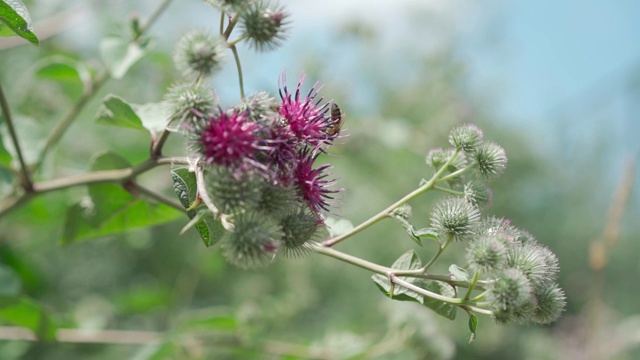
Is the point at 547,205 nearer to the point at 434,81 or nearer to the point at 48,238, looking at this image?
the point at 434,81

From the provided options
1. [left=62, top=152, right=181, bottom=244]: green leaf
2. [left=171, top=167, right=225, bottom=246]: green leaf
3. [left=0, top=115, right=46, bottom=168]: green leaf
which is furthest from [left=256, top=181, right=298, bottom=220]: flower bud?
[left=0, top=115, right=46, bottom=168]: green leaf

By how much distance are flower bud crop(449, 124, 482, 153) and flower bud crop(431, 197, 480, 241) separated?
Answer: 7.6 inches

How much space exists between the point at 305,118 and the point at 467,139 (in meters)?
0.52

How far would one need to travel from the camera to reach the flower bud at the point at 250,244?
1.56 metres

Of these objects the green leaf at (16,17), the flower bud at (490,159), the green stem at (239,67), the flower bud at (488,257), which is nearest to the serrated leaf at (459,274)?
the flower bud at (488,257)

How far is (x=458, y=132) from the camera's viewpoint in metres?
2.03

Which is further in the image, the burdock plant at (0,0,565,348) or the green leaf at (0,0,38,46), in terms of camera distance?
the green leaf at (0,0,38,46)

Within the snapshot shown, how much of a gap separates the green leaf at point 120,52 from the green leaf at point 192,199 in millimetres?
1115

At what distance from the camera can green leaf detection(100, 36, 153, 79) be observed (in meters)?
2.78

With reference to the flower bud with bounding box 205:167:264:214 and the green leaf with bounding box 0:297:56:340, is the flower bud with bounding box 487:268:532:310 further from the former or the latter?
the green leaf with bounding box 0:297:56:340

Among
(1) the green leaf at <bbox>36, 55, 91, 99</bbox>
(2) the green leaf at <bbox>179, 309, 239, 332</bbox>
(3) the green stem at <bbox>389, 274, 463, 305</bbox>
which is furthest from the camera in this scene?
(2) the green leaf at <bbox>179, 309, 239, 332</bbox>

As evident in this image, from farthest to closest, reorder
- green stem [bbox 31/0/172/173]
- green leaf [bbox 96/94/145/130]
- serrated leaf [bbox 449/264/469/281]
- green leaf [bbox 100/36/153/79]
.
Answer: green stem [bbox 31/0/172/173] < green leaf [bbox 100/36/153/79] < green leaf [bbox 96/94/145/130] < serrated leaf [bbox 449/264/469/281]

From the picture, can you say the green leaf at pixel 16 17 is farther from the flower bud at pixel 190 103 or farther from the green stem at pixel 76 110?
the green stem at pixel 76 110

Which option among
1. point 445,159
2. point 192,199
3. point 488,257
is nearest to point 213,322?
point 192,199
